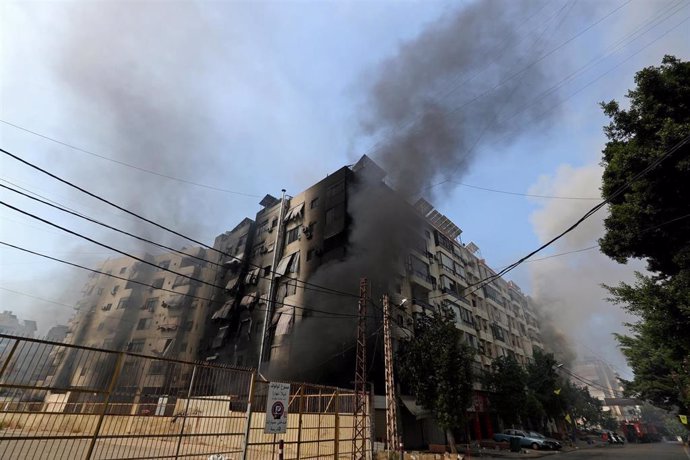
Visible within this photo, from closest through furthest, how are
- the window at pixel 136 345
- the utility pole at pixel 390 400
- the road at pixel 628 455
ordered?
the utility pole at pixel 390 400 < the road at pixel 628 455 < the window at pixel 136 345

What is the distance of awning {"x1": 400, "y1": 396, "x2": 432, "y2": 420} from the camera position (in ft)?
68.6

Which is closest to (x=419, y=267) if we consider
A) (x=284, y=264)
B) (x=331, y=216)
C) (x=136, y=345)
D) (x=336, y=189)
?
(x=331, y=216)

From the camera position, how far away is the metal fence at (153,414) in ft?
20.1

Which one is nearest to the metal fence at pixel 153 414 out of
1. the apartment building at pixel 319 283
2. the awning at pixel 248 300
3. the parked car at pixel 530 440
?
the apartment building at pixel 319 283

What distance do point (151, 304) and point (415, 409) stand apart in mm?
38103

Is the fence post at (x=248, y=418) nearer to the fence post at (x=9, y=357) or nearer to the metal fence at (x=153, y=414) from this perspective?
the metal fence at (x=153, y=414)

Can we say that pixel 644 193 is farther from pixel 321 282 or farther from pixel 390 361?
pixel 321 282

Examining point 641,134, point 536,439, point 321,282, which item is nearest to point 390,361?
point 321,282

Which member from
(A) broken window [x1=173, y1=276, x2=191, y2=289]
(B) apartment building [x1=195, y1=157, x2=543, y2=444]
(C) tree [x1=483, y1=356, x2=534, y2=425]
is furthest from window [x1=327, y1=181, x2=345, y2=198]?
(A) broken window [x1=173, y1=276, x2=191, y2=289]

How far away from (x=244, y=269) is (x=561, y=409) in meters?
38.0

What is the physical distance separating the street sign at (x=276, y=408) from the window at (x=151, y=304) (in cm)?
4262

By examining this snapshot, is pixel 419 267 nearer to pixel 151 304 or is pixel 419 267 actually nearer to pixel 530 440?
pixel 530 440

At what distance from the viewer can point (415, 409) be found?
2127 cm

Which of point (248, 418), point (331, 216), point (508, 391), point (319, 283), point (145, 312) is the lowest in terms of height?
point (248, 418)
